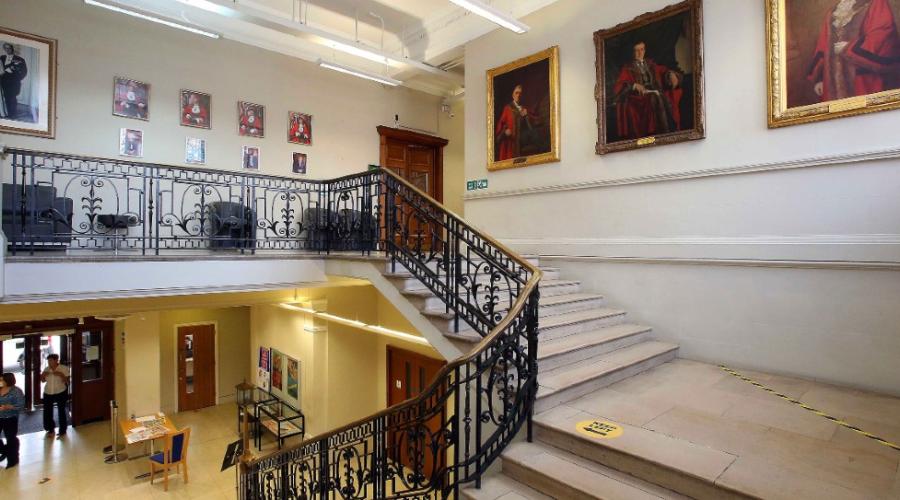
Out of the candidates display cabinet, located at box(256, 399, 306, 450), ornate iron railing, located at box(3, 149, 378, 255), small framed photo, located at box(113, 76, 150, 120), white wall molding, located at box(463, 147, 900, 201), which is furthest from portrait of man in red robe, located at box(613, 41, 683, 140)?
display cabinet, located at box(256, 399, 306, 450)

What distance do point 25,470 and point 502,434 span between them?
352 inches

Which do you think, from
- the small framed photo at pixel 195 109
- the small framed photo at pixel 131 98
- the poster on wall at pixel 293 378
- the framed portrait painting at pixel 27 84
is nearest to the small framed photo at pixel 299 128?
the small framed photo at pixel 195 109

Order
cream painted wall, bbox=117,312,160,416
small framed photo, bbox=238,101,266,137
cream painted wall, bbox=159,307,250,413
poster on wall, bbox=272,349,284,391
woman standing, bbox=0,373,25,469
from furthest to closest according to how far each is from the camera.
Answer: cream painted wall, bbox=159,307,250,413 → poster on wall, bbox=272,349,284,391 → cream painted wall, bbox=117,312,160,416 → woman standing, bbox=0,373,25,469 → small framed photo, bbox=238,101,266,137

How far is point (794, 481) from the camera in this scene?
8.15 feet

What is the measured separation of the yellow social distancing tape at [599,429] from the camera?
306cm

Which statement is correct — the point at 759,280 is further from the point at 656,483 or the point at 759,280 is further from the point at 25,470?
the point at 25,470

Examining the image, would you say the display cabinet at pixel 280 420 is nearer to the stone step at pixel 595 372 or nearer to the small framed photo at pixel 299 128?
the small framed photo at pixel 299 128

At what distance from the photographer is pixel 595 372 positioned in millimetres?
3980

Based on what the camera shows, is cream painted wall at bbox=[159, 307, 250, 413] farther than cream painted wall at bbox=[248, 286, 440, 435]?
Yes

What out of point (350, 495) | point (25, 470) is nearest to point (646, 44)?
point (350, 495)

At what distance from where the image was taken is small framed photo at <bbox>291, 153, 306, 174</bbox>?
26.3 feet

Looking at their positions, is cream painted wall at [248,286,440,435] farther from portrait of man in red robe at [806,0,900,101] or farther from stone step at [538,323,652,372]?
portrait of man in red robe at [806,0,900,101]

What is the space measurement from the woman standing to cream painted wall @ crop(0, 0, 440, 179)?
4.64 metres

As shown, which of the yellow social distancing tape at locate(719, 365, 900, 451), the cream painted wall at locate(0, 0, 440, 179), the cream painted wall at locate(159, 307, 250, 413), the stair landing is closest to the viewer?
the stair landing
